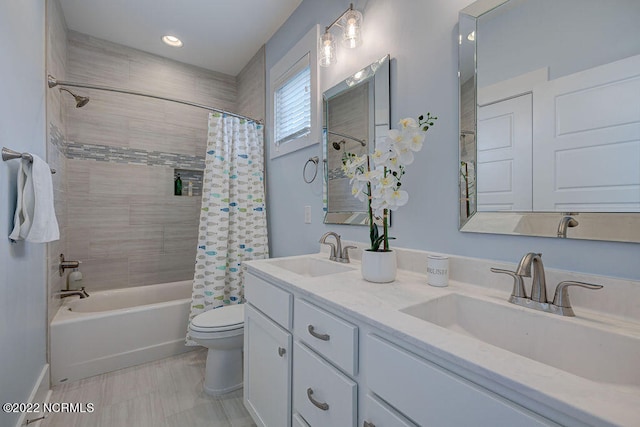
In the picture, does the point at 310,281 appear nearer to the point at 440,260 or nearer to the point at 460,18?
the point at 440,260

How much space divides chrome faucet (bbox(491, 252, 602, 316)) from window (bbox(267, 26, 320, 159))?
1.37 meters

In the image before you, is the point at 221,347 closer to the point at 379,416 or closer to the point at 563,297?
the point at 379,416

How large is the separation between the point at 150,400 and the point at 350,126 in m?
2.07

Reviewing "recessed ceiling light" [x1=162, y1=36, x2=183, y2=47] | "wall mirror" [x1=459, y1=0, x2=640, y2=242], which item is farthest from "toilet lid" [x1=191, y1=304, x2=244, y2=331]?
"recessed ceiling light" [x1=162, y1=36, x2=183, y2=47]

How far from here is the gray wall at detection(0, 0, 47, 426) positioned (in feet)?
3.67

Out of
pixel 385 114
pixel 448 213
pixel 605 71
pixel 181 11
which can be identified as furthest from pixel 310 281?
pixel 181 11

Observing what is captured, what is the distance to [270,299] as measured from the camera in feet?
4.11

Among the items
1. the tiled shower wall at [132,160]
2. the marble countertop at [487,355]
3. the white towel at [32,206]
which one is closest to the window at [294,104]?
the tiled shower wall at [132,160]

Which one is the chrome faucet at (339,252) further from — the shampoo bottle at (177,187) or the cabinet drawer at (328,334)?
the shampoo bottle at (177,187)

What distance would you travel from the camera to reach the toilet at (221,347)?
172 cm

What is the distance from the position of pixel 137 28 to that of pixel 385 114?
231 cm

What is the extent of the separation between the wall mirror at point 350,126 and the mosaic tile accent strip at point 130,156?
5.84ft

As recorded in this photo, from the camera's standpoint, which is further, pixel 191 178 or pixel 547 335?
pixel 191 178

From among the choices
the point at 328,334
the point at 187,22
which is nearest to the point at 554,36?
the point at 328,334
